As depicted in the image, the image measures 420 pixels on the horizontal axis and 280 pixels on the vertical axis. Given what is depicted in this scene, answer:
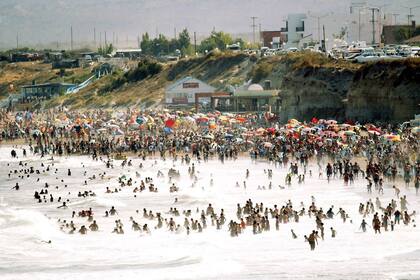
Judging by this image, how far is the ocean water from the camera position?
2372 centimetres

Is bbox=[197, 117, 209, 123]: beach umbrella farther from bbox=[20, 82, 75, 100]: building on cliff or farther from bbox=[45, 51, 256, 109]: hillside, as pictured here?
bbox=[20, 82, 75, 100]: building on cliff

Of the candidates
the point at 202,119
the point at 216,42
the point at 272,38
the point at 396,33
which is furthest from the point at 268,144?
the point at 216,42

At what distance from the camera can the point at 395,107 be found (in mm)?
53812

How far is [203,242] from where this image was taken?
2775 cm

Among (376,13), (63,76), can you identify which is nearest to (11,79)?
(63,76)

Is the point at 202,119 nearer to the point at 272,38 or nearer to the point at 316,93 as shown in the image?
the point at 316,93

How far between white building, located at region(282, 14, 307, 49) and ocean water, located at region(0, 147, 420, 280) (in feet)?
203

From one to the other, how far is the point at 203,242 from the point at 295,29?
260 ft

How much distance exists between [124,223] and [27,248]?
4.92 metres

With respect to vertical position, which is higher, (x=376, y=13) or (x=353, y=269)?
(x=376, y=13)

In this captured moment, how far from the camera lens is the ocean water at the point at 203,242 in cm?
2372

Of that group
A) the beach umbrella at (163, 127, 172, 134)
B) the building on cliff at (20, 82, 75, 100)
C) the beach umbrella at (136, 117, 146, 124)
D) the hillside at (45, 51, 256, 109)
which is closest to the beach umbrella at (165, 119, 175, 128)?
the beach umbrella at (163, 127, 172, 134)

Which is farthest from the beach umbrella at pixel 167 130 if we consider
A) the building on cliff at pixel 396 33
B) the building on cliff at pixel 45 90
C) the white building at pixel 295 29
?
the building on cliff at pixel 45 90

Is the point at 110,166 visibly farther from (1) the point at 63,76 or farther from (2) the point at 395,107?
(1) the point at 63,76
